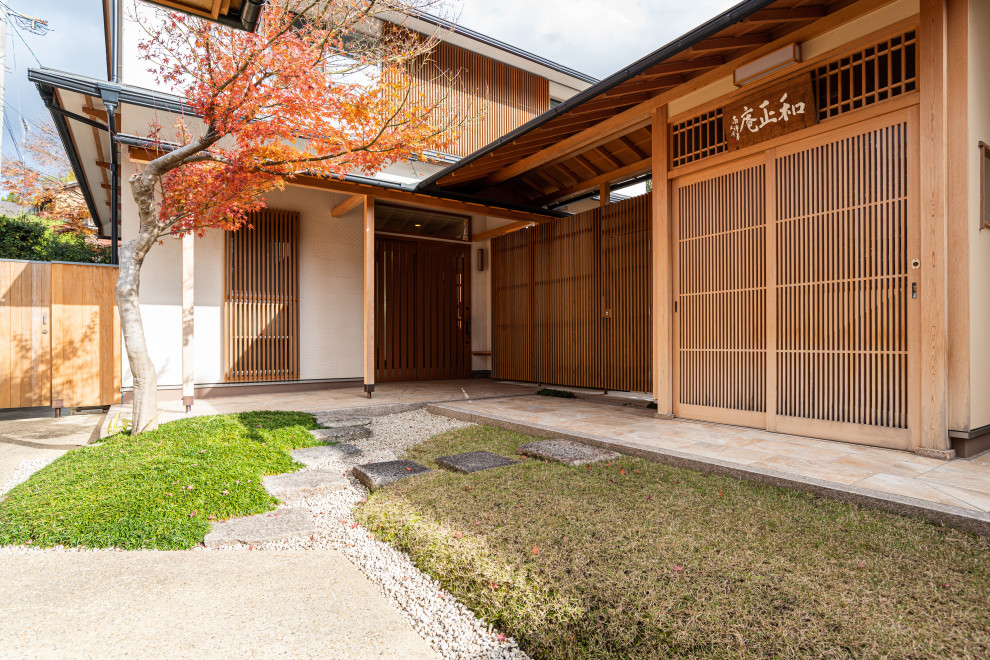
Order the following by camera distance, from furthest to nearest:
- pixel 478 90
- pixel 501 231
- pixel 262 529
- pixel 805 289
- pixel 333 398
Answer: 1. pixel 478 90
2. pixel 501 231
3. pixel 333 398
4. pixel 805 289
5. pixel 262 529

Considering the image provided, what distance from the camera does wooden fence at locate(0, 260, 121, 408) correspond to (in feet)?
19.6

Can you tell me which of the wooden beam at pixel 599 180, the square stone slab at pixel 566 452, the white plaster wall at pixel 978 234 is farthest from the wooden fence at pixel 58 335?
the white plaster wall at pixel 978 234

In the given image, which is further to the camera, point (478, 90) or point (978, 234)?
→ point (478, 90)

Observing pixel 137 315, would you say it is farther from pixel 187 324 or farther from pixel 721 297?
pixel 721 297

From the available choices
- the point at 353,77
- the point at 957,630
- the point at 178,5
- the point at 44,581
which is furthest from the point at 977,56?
the point at 353,77

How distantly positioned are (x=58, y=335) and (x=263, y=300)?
7.68 ft

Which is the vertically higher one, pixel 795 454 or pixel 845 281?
pixel 845 281

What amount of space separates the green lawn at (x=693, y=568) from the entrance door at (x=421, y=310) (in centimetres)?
609

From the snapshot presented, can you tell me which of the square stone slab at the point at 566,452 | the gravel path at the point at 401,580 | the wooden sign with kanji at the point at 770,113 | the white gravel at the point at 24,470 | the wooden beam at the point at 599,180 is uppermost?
the wooden beam at the point at 599,180

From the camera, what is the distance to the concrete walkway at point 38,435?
14.2ft

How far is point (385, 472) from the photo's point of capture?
11.4ft

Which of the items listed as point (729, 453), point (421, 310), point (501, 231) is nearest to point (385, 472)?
point (729, 453)

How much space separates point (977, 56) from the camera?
344 cm

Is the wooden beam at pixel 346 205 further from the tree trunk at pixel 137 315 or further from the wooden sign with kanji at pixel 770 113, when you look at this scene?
the wooden sign with kanji at pixel 770 113
